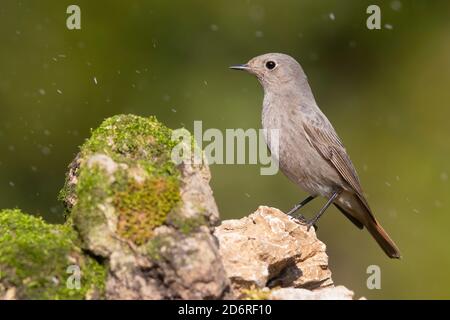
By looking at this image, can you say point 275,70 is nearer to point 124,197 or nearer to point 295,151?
point 295,151

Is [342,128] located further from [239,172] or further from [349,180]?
[349,180]

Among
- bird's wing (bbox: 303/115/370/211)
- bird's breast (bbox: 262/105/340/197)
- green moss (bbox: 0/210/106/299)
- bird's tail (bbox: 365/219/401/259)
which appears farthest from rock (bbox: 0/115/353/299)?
bird's tail (bbox: 365/219/401/259)

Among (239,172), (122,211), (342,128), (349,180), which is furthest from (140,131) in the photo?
(342,128)

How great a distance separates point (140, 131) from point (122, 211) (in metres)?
0.78

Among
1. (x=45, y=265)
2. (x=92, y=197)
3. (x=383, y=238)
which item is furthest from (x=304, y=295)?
(x=383, y=238)

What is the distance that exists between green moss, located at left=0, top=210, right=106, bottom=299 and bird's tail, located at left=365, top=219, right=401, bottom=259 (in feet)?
12.2

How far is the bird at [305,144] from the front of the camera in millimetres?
7031

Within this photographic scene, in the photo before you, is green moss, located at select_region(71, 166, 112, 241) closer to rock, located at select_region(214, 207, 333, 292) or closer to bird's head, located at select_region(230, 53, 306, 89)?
rock, located at select_region(214, 207, 333, 292)

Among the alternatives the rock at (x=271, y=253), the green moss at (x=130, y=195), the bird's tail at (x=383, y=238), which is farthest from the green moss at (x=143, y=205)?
the bird's tail at (x=383, y=238)

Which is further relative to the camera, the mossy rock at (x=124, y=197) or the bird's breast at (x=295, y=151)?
the bird's breast at (x=295, y=151)

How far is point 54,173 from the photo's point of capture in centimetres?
943

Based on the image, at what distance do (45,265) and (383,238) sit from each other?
4049mm

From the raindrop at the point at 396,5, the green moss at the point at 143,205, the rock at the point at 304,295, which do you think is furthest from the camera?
the raindrop at the point at 396,5

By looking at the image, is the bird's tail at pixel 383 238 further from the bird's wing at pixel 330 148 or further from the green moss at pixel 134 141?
the green moss at pixel 134 141
